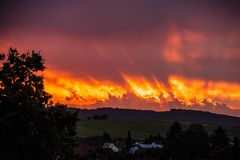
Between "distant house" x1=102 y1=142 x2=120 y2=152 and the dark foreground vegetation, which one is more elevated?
"distant house" x1=102 y1=142 x2=120 y2=152

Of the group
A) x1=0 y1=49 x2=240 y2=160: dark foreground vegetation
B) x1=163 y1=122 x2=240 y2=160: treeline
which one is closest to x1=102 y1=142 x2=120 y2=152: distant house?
x1=163 y1=122 x2=240 y2=160: treeline

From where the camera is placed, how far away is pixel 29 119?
42281 mm

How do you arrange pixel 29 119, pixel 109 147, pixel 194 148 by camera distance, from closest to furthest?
pixel 29 119
pixel 194 148
pixel 109 147

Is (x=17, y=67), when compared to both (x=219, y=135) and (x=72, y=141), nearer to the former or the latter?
(x=72, y=141)

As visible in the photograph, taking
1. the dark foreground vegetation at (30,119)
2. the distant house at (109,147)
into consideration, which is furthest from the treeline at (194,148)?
the dark foreground vegetation at (30,119)

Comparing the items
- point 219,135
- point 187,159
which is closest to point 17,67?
point 187,159

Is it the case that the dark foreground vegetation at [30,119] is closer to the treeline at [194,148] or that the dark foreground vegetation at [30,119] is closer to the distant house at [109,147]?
the treeline at [194,148]

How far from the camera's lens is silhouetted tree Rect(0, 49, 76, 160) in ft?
137

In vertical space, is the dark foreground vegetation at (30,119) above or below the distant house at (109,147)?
below

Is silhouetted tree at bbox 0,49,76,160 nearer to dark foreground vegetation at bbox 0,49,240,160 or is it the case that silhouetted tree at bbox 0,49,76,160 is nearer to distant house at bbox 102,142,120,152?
dark foreground vegetation at bbox 0,49,240,160

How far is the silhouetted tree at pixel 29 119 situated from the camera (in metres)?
41.8

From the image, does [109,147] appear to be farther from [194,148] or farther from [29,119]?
[29,119]

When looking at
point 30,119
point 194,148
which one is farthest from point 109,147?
point 30,119

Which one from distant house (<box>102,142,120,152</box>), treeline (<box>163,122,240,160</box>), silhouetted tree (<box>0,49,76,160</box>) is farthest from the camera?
distant house (<box>102,142,120,152</box>)
